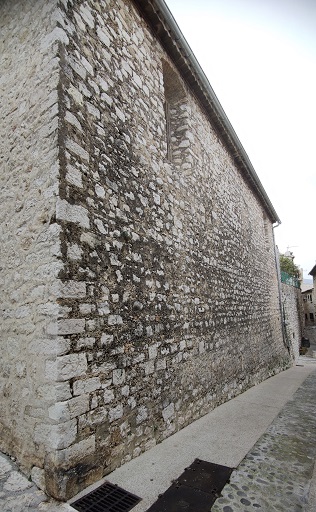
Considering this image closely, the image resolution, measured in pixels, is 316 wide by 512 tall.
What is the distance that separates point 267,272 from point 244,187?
133 inches

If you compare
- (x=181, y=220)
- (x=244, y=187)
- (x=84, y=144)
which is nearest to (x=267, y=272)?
(x=244, y=187)

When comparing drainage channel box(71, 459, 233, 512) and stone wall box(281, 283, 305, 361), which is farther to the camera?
stone wall box(281, 283, 305, 361)

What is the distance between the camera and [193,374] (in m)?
4.21

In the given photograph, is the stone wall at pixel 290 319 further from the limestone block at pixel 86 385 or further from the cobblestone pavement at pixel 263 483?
the limestone block at pixel 86 385

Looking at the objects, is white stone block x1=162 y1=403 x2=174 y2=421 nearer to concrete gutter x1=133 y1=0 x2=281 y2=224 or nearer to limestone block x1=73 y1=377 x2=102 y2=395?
limestone block x1=73 y1=377 x2=102 y2=395

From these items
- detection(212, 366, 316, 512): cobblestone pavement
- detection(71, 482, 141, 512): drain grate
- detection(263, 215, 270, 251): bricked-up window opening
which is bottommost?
detection(212, 366, 316, 512): cobblestone pavement

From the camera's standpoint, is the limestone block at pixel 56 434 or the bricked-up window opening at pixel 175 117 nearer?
the limestone block at pixel 56 434

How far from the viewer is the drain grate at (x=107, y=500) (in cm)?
213

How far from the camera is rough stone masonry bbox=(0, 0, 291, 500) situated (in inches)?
95.0

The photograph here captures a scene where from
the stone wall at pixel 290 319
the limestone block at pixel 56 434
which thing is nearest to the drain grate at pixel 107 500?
the limestone block at pixel 56 434

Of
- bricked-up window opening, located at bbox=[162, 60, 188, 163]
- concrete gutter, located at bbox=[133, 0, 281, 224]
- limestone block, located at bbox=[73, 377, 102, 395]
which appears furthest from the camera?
bricked-up window opening, located at bbox=[162, 60, 188, 163]

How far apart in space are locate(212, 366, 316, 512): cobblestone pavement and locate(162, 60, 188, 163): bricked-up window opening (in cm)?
429

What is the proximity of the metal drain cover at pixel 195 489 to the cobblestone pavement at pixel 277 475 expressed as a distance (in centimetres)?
8

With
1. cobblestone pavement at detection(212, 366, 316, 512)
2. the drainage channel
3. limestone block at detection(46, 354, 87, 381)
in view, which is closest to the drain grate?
the drainage channel
